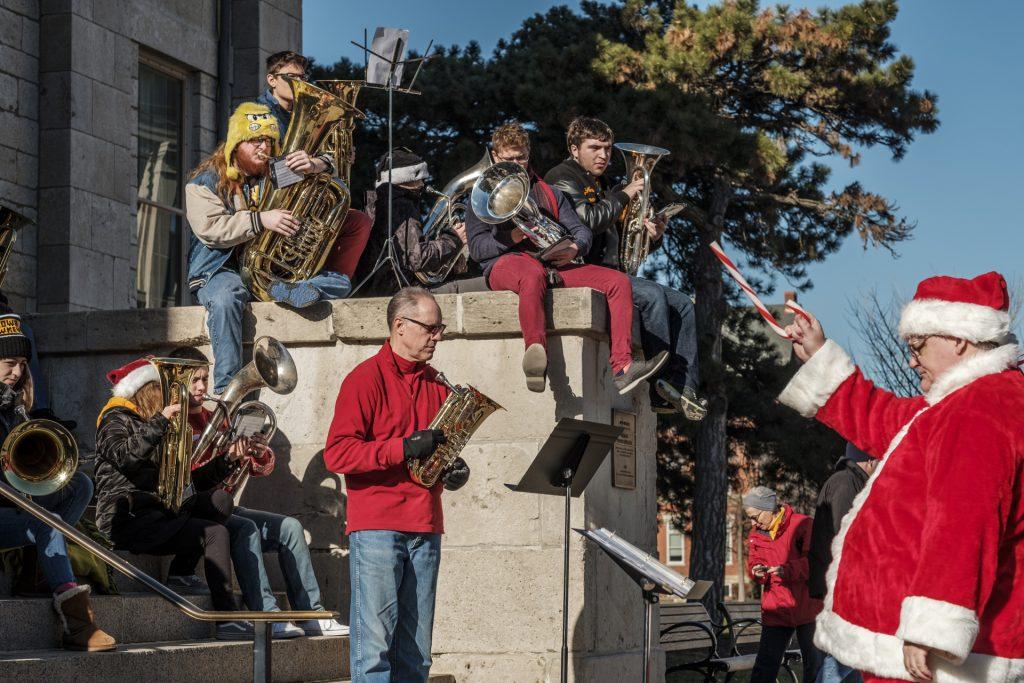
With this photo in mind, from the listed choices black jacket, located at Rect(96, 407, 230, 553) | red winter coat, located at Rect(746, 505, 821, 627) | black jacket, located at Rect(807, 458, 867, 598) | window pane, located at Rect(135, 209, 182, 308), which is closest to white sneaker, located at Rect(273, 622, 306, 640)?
black jacket, located at Rect(96, 407, 230, 553)

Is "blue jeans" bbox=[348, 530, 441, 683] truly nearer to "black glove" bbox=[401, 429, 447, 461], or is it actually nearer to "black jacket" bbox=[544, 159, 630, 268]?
"black glove" bbox=[401, 429, 447, 461]

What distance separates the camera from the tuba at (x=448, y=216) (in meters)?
9.06

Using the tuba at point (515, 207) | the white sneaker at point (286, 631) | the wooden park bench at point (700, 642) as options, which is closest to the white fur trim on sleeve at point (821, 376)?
the tuba at point (515, 207)

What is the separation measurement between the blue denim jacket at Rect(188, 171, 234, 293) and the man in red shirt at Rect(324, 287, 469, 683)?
2452 millimetres

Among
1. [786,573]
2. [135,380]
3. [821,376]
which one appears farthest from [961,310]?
[786,573]

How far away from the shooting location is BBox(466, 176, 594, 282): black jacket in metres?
8.23

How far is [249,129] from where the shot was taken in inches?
330

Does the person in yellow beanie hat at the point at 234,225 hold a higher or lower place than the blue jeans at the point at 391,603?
higher

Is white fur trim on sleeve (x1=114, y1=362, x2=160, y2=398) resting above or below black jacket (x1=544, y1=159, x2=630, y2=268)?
below

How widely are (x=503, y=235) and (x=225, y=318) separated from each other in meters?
1.64

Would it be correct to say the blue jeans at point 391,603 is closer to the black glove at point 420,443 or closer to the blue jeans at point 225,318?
the black glove at point 420,443

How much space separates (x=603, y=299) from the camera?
26.3 ft

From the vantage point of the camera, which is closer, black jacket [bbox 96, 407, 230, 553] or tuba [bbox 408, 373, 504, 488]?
tuba [bbox 408, 373, 504, 488]

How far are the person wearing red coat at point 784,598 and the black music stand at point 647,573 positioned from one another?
344 cm
